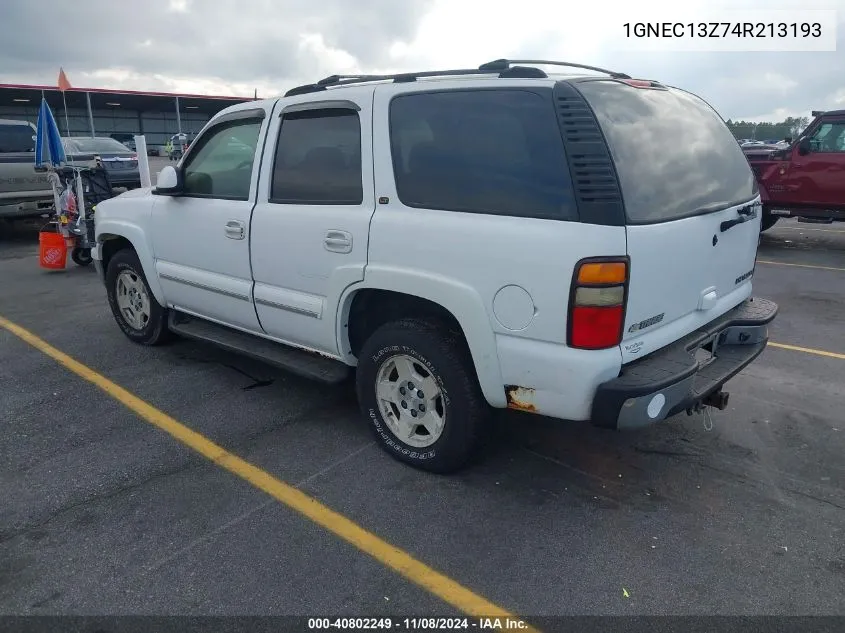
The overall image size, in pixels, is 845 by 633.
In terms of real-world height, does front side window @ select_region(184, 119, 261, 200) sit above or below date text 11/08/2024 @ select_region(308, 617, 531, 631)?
above

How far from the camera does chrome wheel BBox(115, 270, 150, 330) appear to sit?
5.32m

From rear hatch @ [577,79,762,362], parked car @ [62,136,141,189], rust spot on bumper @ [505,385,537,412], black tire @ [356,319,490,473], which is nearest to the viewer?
rear hatch @ [577,79,762,362]

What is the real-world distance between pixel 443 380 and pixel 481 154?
109 centimetres

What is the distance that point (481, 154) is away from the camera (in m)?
3.01

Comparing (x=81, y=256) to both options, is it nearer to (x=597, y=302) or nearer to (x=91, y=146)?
(x=91, y=146)

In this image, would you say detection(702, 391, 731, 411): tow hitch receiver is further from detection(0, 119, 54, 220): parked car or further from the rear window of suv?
detection(0, 119, 54, 220): parked car

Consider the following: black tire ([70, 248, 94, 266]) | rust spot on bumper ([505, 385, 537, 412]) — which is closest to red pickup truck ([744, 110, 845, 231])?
rust spot on bumper ([505, 385, 537, 412])

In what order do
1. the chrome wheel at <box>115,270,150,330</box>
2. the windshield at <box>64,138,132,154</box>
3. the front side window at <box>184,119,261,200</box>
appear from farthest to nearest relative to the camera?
the windshield at <box>64,138,132,154</box> → the chrome wheel at <box>115,270,150,330</box> → the front side window at <box>184,119,261,200</box>

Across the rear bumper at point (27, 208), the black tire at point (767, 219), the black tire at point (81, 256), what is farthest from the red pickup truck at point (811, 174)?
the rear bumper at point (27, 208)

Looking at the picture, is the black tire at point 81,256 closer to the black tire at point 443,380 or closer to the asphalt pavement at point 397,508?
the asphalt pavement at point 397,508

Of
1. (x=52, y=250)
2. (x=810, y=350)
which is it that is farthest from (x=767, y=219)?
(x=52, y=250)

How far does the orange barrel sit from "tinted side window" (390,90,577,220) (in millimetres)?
7207

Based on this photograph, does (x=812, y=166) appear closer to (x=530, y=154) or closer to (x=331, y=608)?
(x=530, y=154)

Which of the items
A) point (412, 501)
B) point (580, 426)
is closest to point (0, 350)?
point (412, 501)
